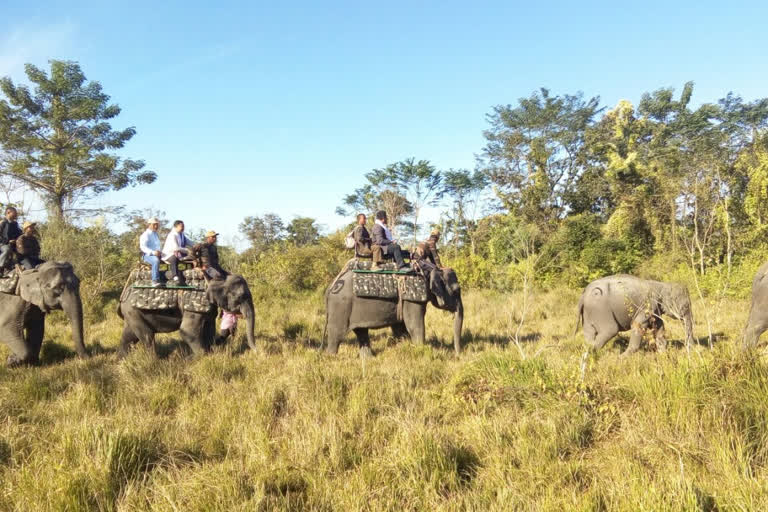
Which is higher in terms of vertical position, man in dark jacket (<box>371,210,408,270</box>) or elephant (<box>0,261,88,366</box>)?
man in dark jacket (<box>371,210,408,270</box>)

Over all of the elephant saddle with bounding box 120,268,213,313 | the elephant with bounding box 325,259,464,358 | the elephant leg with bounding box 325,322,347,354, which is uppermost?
the elephant saddle with bounding box 120,268,213,313

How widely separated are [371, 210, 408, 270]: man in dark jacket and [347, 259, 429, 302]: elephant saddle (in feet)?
0.59

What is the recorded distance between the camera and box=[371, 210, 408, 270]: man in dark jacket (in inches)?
289

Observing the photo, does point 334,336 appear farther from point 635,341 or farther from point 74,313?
point 635,341

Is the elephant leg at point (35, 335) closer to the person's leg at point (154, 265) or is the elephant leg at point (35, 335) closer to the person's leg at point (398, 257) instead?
the person's leg at point (154, 265)

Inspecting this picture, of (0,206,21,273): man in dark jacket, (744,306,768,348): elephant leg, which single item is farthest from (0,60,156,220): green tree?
(744,306,768,348): elephant leg

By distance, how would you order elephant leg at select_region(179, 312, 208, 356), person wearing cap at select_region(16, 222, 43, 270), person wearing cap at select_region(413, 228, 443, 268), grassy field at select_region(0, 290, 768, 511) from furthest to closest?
person wearing cap at select_region(413, 228, 443, 268)
person wearing cap at select_region(16, 222, 43, 270)
elephant leg at select_region(179, 312, 208, 356)
grassy field at select_region(0, 290, 768, 511)

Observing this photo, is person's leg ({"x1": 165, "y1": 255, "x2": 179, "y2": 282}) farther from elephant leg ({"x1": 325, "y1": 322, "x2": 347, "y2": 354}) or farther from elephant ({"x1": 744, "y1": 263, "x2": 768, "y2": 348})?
elephant ({"x1": 744, "y1": 263, "x2": 768, "y2": 348})

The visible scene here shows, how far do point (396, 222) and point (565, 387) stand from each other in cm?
3232

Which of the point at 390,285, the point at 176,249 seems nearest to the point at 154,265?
the point at 176,249

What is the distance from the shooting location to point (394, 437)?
362cm

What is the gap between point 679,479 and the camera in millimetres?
2482

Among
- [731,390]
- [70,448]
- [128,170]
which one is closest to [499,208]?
[128,170]

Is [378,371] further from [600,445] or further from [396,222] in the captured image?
[396,222]
